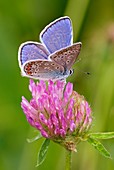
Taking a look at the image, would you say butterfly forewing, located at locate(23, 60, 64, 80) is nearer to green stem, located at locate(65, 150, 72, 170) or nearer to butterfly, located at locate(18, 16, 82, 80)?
butterfly, located at locate(18, 16, 82, 80)

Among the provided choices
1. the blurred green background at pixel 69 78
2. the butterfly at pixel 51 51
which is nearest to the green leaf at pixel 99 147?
the butterfly at pixel 51 51

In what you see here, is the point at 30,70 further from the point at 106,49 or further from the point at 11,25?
the point at 11,25

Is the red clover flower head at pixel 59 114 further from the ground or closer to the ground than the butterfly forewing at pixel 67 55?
closer to the ground

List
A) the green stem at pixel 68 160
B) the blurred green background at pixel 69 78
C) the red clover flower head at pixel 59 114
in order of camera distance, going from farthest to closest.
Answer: the blurred green background at pixel 69 78
the red clover flower head at pixel 59 114
the green stem at pixel 68 160

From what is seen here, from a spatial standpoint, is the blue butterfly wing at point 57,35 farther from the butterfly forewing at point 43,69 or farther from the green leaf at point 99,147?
the green leaf at point 99,147

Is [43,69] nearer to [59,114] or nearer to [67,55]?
[67,55]

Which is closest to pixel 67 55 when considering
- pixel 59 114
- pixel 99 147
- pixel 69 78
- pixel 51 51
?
pixel 51 51
